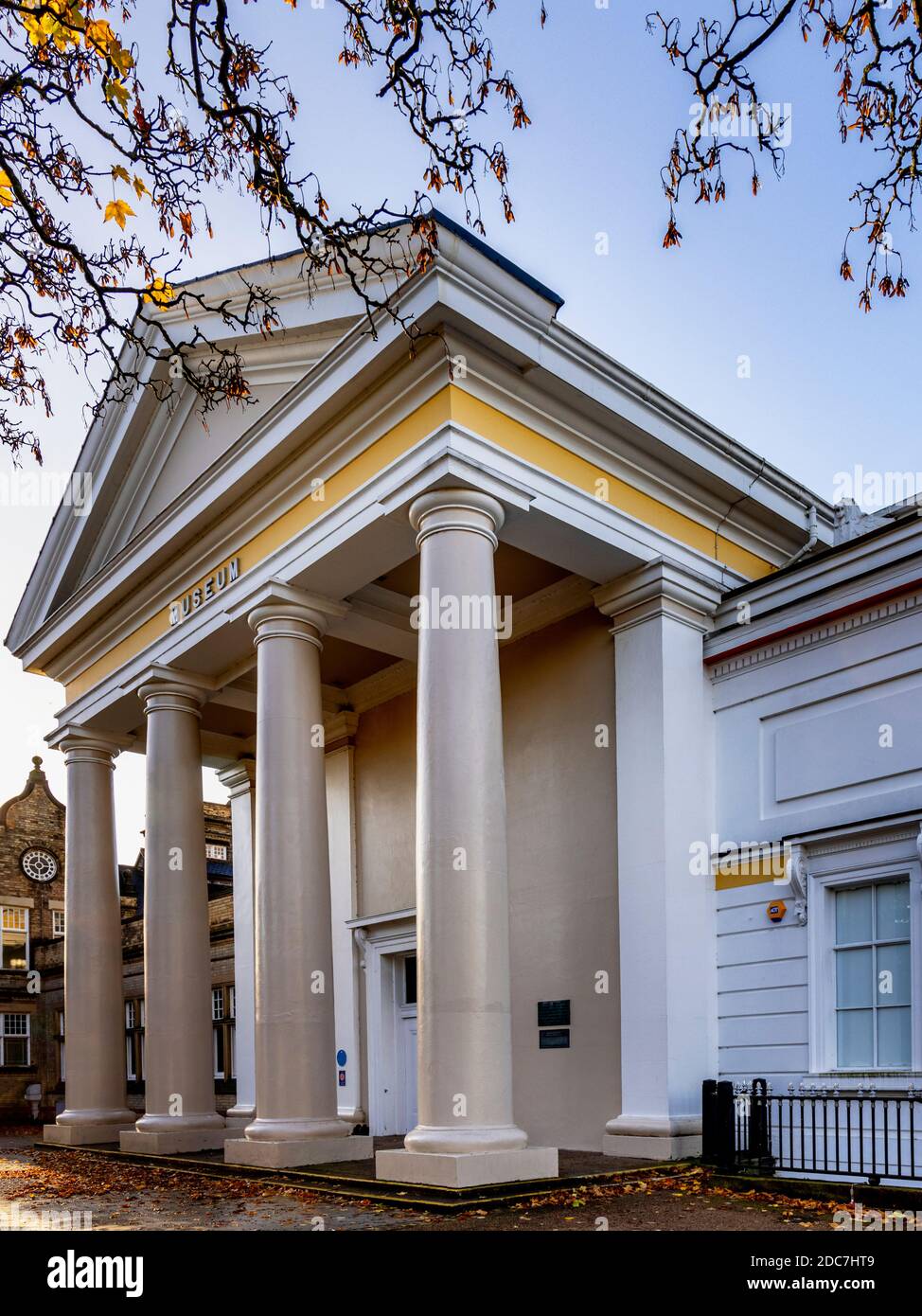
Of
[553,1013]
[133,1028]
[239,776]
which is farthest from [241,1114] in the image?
[133,1028]

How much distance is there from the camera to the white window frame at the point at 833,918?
1145 centimetres

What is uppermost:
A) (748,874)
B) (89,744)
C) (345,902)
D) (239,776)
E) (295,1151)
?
(89,744)

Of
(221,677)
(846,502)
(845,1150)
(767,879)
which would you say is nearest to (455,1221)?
(845,1150)

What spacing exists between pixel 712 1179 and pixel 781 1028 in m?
1.95

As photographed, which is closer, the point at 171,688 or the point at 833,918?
the point at 833,918

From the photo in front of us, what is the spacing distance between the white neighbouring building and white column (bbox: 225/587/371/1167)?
0.04m

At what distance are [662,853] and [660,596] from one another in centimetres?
297

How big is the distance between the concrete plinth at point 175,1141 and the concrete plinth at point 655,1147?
6220mm

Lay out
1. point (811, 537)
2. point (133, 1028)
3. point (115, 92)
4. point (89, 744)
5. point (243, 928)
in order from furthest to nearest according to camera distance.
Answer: point (133, 1028), point (243, 928), point (89, 744), point (811, 537), point (115, 92)

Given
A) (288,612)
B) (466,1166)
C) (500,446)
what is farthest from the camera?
(288,612)

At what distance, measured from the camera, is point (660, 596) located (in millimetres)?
14180

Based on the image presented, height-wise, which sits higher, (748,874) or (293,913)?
(748,874)

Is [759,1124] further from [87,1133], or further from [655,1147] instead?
[87,1133]

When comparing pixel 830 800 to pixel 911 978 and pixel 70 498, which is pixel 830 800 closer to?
pixel 911 978
